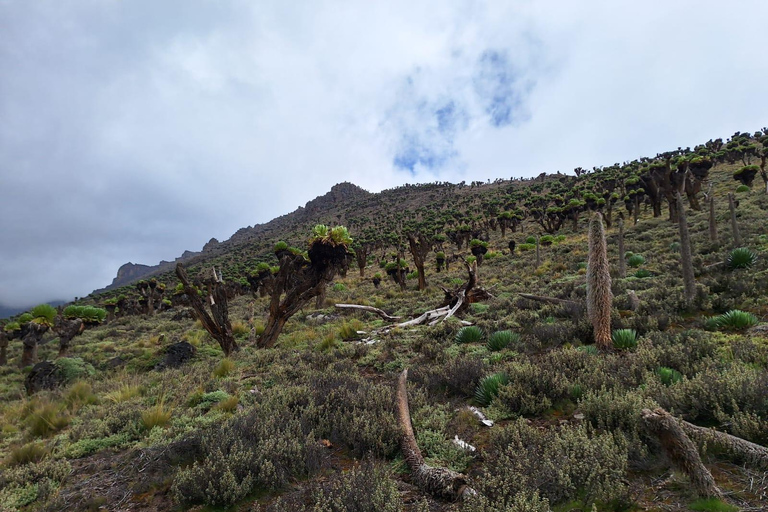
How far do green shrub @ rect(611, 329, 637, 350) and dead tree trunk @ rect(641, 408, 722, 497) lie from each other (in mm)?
4315

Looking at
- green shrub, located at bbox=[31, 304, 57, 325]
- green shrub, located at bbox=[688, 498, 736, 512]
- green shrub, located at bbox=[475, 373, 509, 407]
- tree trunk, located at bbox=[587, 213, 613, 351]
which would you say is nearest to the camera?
green shrub, located at bbox=[688, 498, 736, 512]

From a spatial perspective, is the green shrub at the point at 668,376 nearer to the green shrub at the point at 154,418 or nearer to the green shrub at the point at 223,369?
the green shrub at the point at 154,418

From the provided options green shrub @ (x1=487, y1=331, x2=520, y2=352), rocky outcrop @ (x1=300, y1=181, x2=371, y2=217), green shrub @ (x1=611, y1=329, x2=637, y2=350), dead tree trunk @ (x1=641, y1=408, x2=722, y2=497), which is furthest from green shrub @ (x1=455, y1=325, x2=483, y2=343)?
rocky outcrop @ (x1=300, y1=181, x2=371, y2=217)

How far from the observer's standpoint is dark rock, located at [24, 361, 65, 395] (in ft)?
A: 34.0

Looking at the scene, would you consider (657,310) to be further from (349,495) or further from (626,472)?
(349,495)

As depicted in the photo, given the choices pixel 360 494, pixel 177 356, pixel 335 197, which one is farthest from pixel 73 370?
pixel 335 197

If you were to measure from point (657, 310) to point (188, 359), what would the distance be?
1432 centimetres

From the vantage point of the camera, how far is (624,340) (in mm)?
6836

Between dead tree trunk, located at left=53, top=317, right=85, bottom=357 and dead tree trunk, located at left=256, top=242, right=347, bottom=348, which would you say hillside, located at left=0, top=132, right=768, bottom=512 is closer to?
dead tree trunk, located at left=256, top=242, right=347, bottom=348

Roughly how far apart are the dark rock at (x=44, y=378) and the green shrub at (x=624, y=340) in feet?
49.0

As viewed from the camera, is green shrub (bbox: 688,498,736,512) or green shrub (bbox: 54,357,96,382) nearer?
green shrub (bbox: 688,498,736,512)

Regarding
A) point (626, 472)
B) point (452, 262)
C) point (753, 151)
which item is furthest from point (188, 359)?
point (753, 151)

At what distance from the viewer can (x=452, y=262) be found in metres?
41.0

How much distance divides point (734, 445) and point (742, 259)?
11199mm
